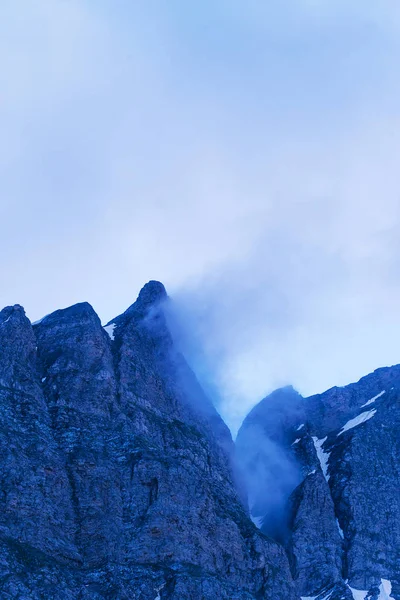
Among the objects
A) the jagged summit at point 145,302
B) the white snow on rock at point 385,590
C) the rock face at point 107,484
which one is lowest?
the white snow on rock at point 385,590

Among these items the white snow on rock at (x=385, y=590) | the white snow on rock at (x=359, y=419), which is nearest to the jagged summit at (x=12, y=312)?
the white snow on rock at (x=385, y=590)

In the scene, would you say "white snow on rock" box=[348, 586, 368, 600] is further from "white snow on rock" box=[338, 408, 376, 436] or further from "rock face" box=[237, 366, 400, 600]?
"white snow on rock" box=[338, 408, 376, 436]

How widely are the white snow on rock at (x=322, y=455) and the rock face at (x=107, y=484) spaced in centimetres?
2771

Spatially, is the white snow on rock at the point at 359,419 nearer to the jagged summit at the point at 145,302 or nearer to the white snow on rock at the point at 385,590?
the white snow on rock at the point at 385,590

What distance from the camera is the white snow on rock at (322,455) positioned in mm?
158925

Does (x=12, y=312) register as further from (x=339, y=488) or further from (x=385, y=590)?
(x=385, y=590)

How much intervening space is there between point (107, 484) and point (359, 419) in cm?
8755

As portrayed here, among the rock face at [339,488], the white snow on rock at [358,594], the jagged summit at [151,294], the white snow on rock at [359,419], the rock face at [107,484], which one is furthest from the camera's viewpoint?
the white snow on rock at [359,419]

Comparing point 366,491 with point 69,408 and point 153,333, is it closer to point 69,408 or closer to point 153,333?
point 153,333

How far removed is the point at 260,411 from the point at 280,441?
20196 mm

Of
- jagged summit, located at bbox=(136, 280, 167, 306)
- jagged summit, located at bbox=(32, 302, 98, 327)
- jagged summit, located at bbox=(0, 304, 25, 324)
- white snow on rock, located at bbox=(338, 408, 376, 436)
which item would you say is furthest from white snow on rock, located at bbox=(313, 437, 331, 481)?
jagged summit, located at bbox=(0, 304, 25, 324)

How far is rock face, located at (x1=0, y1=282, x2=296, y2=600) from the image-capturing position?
9112 centimetres

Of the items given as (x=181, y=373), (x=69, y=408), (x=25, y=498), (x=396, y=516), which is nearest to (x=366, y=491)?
(x=396, y=516)

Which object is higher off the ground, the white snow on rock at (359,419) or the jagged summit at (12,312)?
the jagged summit at (12,312)
